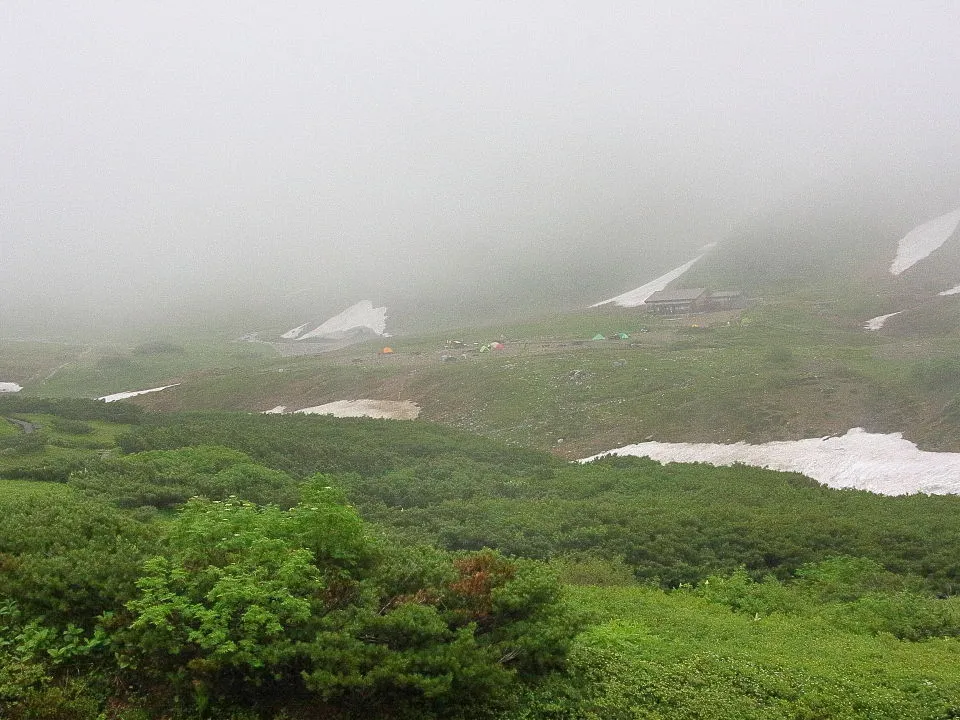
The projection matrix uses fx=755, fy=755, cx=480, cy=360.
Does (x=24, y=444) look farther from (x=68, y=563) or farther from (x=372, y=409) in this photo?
(x=372, y=409)

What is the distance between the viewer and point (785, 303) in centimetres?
8550

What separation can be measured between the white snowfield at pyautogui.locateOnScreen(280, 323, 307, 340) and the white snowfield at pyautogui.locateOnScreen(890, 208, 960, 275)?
85.6 m

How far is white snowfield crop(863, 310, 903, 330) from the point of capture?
69981mm

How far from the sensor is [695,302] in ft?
300

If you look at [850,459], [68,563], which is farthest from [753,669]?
[850,459]

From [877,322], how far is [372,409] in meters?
50.4

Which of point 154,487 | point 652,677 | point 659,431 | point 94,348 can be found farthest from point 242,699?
point 94,348

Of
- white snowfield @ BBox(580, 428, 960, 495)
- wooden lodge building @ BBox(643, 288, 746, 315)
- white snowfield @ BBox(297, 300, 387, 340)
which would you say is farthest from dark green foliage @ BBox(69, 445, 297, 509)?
white snowfield @ BBox(297, 300, 387, 340)

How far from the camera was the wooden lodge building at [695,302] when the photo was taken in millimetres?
90875

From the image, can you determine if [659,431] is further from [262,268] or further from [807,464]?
[262,268]

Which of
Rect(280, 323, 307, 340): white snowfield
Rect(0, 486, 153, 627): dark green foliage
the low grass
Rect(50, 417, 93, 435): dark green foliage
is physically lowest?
the low grass

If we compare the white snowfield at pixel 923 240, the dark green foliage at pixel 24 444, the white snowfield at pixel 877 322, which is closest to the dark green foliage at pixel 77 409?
the dark green foliage at pixel 24 444

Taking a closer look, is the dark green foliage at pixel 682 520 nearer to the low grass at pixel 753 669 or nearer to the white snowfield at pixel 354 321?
the low grass at pixel 753 669

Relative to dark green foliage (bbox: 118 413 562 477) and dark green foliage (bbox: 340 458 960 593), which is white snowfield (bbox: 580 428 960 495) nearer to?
dark green foliage (bbox: 340 458 960 593)
